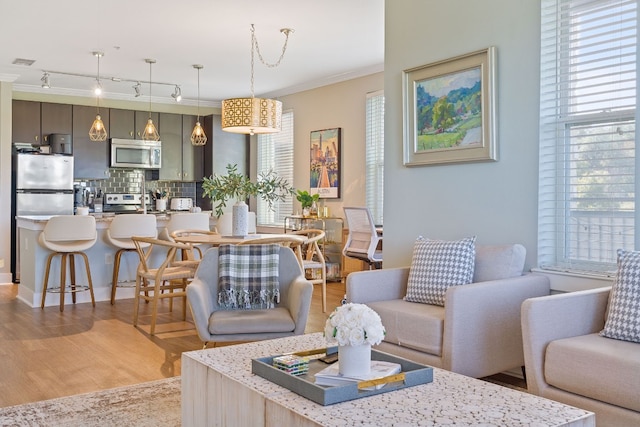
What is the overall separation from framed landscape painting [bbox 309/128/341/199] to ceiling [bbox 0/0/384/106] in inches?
29.0

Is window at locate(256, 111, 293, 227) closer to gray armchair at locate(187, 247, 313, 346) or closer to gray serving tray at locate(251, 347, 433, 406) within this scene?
gray armchair at locate(187, 247, 313, 346)

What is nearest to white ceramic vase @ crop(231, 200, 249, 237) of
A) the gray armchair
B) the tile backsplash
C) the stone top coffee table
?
the gray armchair

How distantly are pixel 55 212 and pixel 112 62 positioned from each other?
92.3 inches

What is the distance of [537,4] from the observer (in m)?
3.50

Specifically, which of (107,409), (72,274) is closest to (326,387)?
(107,409)

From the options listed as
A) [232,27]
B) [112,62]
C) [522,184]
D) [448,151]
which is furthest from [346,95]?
[522,184]

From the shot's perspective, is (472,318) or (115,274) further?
(115,274)

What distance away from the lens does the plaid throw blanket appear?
12.5 ft

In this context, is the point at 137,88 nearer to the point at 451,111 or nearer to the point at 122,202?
the point at 122,202

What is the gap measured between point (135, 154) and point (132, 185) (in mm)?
591

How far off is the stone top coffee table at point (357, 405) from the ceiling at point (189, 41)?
3591mm

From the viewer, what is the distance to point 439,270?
3.49 m

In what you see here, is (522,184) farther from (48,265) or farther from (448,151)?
(48,265)

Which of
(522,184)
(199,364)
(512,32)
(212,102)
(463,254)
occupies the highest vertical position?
(212,102)
